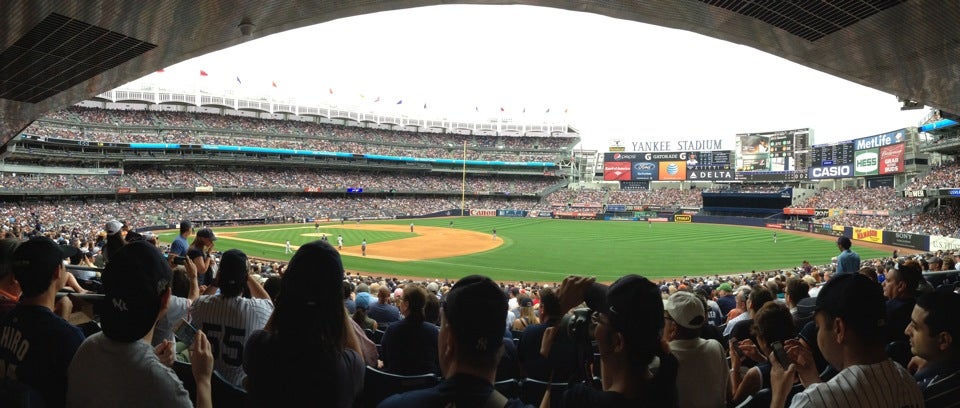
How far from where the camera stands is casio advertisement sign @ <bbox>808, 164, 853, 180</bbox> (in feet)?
215

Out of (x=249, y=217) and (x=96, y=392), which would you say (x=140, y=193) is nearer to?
(x=249, y=217)

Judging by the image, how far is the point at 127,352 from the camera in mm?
2355

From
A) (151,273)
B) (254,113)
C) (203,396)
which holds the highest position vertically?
(254,113)

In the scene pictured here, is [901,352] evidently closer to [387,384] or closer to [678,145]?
[387,384]

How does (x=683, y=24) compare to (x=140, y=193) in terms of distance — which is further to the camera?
(x=140, y=193)

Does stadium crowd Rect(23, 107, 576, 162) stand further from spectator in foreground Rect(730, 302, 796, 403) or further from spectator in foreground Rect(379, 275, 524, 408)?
spectator in foreground Rect(730, 302, 796, 403)

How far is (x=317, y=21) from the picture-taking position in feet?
29.3

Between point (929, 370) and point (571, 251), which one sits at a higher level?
point (929, 370)

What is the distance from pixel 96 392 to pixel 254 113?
274ft

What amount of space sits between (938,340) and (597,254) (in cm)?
3115

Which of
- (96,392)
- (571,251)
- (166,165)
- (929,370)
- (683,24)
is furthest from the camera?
(166,165)

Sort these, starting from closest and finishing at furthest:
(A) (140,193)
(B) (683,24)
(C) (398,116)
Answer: (B) (683,24) → (A) (140,193) → (C) (398,116)

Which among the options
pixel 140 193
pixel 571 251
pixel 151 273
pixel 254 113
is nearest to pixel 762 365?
pixel 151 273

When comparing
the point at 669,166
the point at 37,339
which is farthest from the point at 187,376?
the point at 669,166
